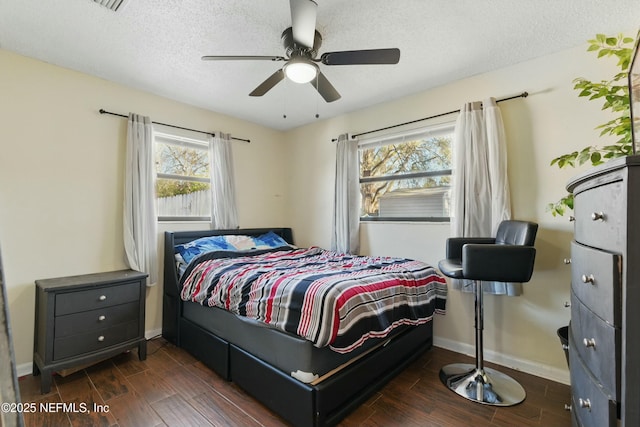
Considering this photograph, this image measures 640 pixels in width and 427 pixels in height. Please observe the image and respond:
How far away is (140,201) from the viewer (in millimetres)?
2820

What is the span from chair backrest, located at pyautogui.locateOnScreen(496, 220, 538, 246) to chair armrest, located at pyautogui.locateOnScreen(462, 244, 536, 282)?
18 cm

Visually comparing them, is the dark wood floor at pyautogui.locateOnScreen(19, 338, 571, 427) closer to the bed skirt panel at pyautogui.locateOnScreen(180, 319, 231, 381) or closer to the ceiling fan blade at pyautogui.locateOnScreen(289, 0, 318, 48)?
the bed skirt panel at pyautogui.locateOnScreen(180, 319, 231, 381)

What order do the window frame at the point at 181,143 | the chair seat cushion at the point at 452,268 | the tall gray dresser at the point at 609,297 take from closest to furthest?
the tall gray dresser at the point at 609,297 → the chair seat cushion at the point at 452,268 → the window frame at the point at 181,143

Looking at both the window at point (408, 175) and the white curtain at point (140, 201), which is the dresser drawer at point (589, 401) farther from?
the white curtain at point (140, 201)

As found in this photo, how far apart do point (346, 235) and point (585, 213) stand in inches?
95.4

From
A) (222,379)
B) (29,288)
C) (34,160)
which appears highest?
(34,160)

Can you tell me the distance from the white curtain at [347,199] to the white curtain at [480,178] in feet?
3.60

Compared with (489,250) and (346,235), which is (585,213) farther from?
(346,235)

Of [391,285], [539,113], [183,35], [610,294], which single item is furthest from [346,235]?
[610,294]

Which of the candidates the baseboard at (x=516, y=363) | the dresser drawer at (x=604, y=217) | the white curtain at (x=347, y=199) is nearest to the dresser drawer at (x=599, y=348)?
the dresser drawer at (x=604, y=217)

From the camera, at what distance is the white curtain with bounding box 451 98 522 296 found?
2.40 metres

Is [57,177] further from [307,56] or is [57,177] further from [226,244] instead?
[307,56]

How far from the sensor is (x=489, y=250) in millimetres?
1828

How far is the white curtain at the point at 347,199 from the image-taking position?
3.37m
